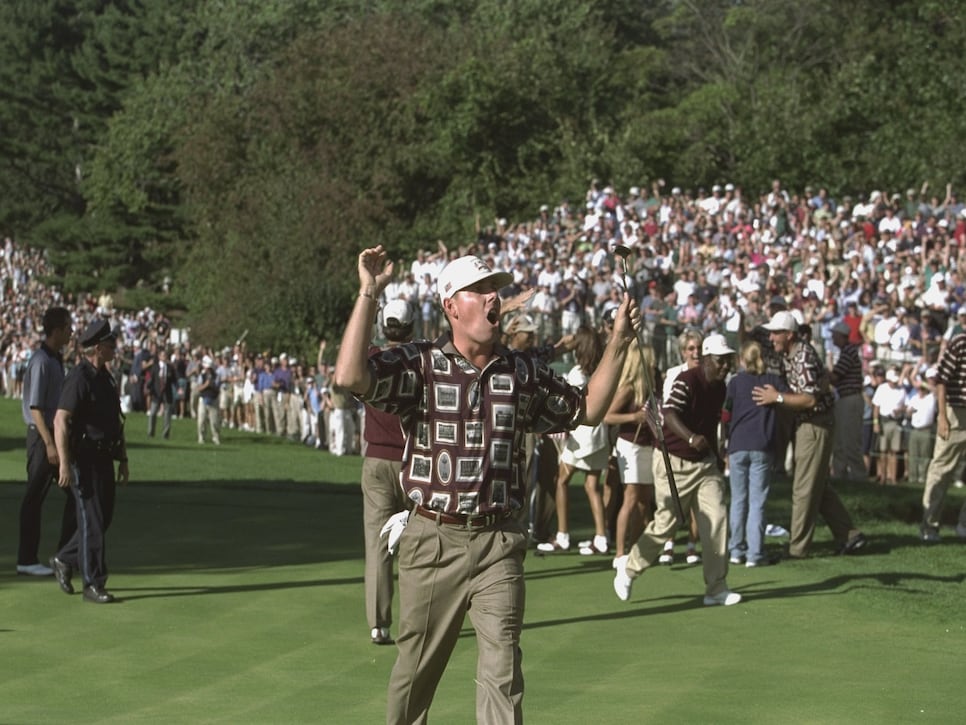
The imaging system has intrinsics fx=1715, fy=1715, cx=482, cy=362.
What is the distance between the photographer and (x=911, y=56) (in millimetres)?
51906

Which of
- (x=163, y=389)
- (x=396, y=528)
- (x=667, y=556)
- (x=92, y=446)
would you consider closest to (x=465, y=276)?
(x=396, y=528)

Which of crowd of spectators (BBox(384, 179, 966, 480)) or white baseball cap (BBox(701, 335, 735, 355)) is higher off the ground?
crowd of spectators (BBox(384, 179, 966, 480))

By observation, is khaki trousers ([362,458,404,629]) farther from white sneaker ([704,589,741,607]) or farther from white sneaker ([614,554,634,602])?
white sneaker ([704,589,741,607])

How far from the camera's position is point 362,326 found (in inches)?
262

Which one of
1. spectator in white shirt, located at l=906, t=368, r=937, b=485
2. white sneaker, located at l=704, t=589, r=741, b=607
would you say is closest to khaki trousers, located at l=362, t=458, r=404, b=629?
white sneaker, located at l=704, t=589, r=741, b=607

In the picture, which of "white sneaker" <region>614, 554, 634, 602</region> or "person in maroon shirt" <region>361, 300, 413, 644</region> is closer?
"person in maroon shirt" <region>361, 300, 413, 644</region>

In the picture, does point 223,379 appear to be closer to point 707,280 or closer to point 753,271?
point 707,280

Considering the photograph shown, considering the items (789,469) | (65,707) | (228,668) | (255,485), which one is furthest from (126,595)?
(789,469)

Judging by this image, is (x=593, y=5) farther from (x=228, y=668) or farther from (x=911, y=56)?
(x=228, y=668)

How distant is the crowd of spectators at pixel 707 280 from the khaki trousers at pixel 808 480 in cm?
184

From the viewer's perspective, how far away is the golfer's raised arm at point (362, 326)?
21.9 feet

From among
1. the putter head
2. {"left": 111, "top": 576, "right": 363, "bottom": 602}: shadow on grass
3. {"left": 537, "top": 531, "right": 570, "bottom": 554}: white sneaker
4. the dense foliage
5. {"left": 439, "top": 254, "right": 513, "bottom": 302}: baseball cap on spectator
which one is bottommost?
{"left": 111, "top": 576, "right": 363, "bottom": 602}: shadow on grass

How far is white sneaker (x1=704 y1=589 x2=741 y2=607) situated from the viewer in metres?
12.6

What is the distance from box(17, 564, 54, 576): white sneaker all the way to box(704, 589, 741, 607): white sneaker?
5.07 metres
